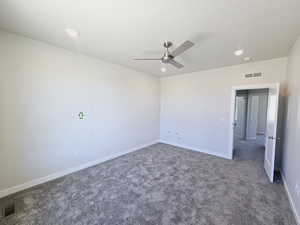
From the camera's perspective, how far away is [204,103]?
430 centimetres

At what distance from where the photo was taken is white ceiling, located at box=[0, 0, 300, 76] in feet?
5.10

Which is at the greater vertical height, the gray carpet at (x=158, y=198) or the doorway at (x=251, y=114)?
the doorway at (x=251, y=114)

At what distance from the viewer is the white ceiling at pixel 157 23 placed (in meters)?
1.55

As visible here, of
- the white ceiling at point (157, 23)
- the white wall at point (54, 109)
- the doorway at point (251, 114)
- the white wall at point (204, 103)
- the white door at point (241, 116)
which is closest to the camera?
the white ceiling at point (157, 23)

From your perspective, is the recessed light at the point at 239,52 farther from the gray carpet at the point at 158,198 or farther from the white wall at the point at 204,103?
Answer: the gray carpet at the point at 158,198

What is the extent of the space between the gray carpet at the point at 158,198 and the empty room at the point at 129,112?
0.06 feet

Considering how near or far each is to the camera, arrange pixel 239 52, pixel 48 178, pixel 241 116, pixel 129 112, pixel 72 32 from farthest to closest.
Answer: pixel 241 116 → pixel 129 112 → pixel 239 52 → pixel 48 178 → pixel 72 32

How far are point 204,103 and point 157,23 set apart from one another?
310 cm

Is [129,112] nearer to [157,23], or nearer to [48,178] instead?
[48,178]

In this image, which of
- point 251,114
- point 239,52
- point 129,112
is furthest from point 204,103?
point 251,114

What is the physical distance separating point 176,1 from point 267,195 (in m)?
3.28

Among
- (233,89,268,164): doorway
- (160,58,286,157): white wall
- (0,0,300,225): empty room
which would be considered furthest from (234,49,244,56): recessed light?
(233,89,268,164): doorway

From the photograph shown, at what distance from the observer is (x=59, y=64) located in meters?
2.72

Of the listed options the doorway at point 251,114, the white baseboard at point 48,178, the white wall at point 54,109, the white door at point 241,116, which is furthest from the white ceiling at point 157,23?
the white door at point 241,116
